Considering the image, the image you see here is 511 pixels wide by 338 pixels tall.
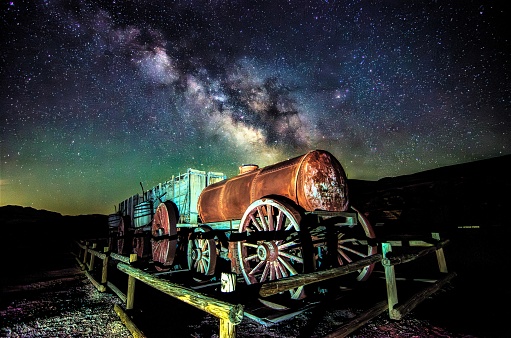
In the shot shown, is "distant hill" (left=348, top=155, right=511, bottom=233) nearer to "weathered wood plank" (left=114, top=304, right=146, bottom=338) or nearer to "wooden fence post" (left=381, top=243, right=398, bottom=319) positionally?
"wooden fence post" (left=381, top=243, right=398, bottom=319)

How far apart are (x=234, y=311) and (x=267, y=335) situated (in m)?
2.64

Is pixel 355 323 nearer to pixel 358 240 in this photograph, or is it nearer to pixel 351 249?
pixel 351 249

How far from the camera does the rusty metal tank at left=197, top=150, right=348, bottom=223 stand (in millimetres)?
5062

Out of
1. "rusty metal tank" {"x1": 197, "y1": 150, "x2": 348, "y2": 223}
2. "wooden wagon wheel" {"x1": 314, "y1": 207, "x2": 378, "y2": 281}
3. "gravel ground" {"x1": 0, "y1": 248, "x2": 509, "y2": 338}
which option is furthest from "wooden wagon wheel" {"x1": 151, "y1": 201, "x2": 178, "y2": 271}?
"wooden wagon wheel" {"x1": 314, "y1": 207, "x2": 378, "y2": 281}

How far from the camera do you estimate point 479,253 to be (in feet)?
24.5

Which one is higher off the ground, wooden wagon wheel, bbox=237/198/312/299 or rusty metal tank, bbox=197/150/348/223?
rusty metal tank, bbox=197/150/348/223

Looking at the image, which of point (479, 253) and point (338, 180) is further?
point (479, 253)

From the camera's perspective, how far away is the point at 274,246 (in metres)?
4.88

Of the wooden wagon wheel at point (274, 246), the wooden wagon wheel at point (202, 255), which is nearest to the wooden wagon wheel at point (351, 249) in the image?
the wooden wagon wheel at point (274, 246)

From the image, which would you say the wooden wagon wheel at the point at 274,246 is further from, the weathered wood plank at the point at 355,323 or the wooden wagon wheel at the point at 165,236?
the wooden wagon wheel at the point at 165,236

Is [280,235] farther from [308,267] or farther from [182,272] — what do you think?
[182,272]

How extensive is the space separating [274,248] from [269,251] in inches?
4.8

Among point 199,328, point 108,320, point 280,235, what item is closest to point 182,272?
point 108,320

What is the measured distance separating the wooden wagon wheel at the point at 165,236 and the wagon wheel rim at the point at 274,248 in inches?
116
